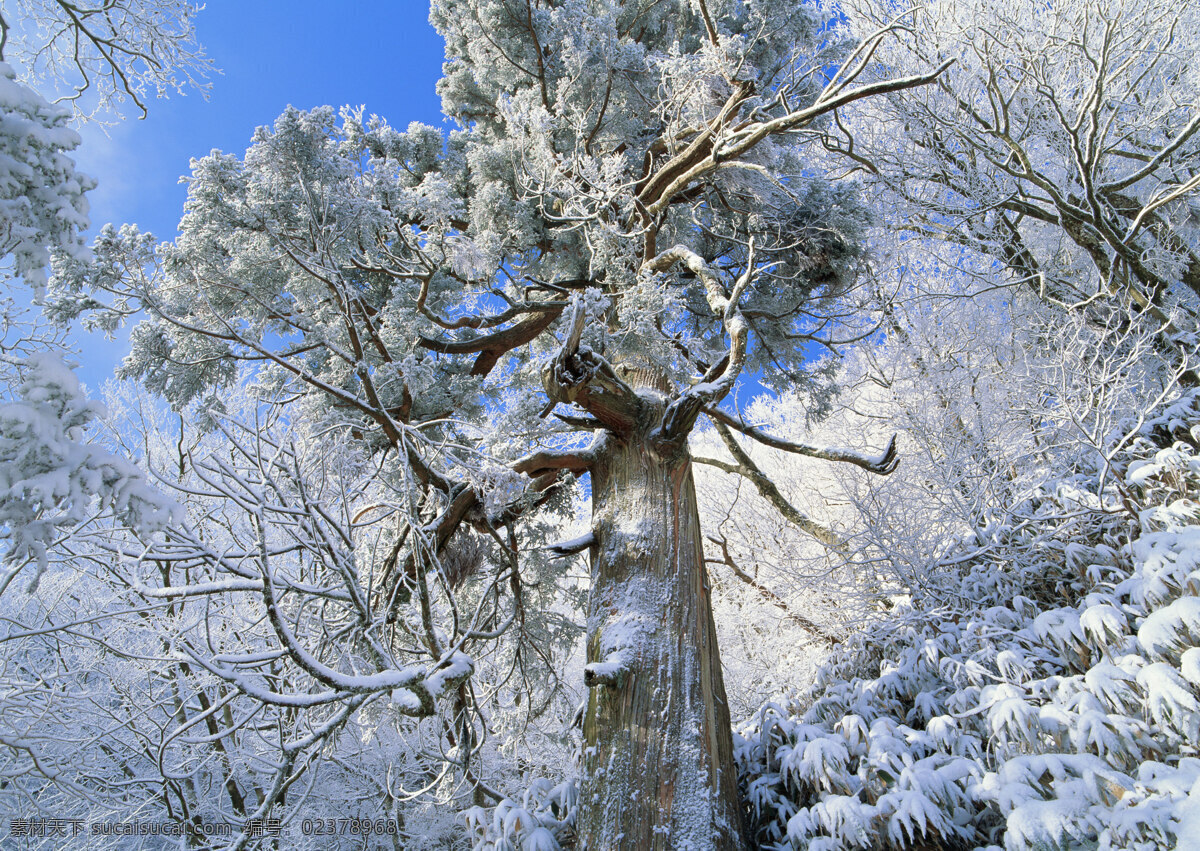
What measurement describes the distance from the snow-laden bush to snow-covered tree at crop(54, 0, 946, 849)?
52 cm

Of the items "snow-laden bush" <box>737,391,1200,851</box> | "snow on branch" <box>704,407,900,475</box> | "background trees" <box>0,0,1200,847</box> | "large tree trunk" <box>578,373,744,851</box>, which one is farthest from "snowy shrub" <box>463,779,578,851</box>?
"snow on branch" <box>704,407,900,475</box>

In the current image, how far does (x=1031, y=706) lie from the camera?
2.44 m

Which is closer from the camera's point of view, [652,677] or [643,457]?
[652,677]

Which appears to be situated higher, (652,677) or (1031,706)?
(652,677)

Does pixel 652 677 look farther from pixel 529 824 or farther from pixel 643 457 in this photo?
pixel 643 457

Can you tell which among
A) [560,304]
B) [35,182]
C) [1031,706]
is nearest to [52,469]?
[35,182]

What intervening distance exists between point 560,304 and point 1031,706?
14.4 ft

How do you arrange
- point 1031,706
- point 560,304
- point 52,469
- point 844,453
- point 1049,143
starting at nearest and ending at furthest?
1. point 52,469
2. point 1031,706
3. point 844,453
4. point 560,304
5. point 1049,143

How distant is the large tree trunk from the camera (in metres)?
2.43

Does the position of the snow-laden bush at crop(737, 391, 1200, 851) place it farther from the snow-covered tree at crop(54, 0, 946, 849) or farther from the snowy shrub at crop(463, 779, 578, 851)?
the snowy shrub at crop(463, 779, 578, 851)

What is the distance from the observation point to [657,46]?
7102 millimetres

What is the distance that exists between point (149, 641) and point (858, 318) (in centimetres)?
778

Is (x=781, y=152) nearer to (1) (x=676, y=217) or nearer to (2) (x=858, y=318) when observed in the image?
(1) (x=676, y=217)

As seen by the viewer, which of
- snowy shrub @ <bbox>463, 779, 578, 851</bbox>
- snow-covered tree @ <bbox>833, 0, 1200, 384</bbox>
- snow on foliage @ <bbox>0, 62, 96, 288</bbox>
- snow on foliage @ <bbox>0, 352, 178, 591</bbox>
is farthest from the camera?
snow-covered tree @ <bbox>833, 0, 1200, 384</bbox>
